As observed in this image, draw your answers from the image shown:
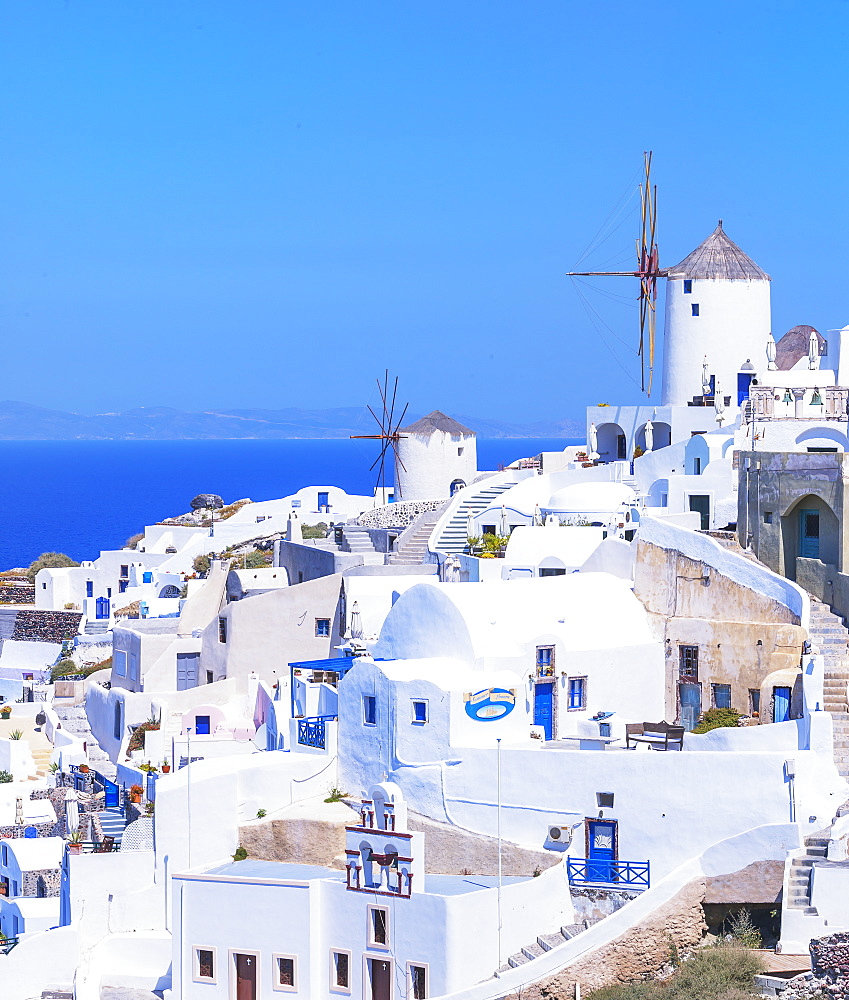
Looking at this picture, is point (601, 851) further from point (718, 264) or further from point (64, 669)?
point (64, 669)

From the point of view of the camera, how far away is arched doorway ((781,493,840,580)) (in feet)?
102

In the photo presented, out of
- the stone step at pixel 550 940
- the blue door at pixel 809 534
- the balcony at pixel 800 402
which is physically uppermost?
the balcony at pixel 800 402

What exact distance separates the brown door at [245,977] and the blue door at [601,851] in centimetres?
537

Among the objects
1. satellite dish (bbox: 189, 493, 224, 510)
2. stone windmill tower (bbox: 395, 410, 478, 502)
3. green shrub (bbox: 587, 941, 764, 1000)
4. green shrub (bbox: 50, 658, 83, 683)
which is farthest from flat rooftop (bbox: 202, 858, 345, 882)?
satellite dish (bbox: 189, 493, 224, 510)

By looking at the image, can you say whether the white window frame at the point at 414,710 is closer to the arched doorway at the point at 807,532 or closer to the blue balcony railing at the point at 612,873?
the blue balcony railing at the point at 612,873

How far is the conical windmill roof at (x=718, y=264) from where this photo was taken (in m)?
43.9

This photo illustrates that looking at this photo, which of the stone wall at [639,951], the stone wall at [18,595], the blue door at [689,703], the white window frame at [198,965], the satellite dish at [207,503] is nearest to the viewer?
the stone wall at [639,951]

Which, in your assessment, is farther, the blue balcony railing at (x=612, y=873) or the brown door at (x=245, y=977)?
the brown door at (x=245, y=977)

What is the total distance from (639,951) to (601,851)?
1.82m

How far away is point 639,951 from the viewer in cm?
2461

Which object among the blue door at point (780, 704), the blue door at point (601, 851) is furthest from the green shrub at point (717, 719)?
the blue door at point (601, 851)

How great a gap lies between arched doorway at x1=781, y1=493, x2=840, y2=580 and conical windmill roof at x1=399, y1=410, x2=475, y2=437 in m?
22.3

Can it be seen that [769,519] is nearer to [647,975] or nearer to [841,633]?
[841,633]

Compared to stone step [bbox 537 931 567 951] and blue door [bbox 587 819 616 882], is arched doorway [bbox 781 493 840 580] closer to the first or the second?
blue door [bbox 587 819 616 882]
